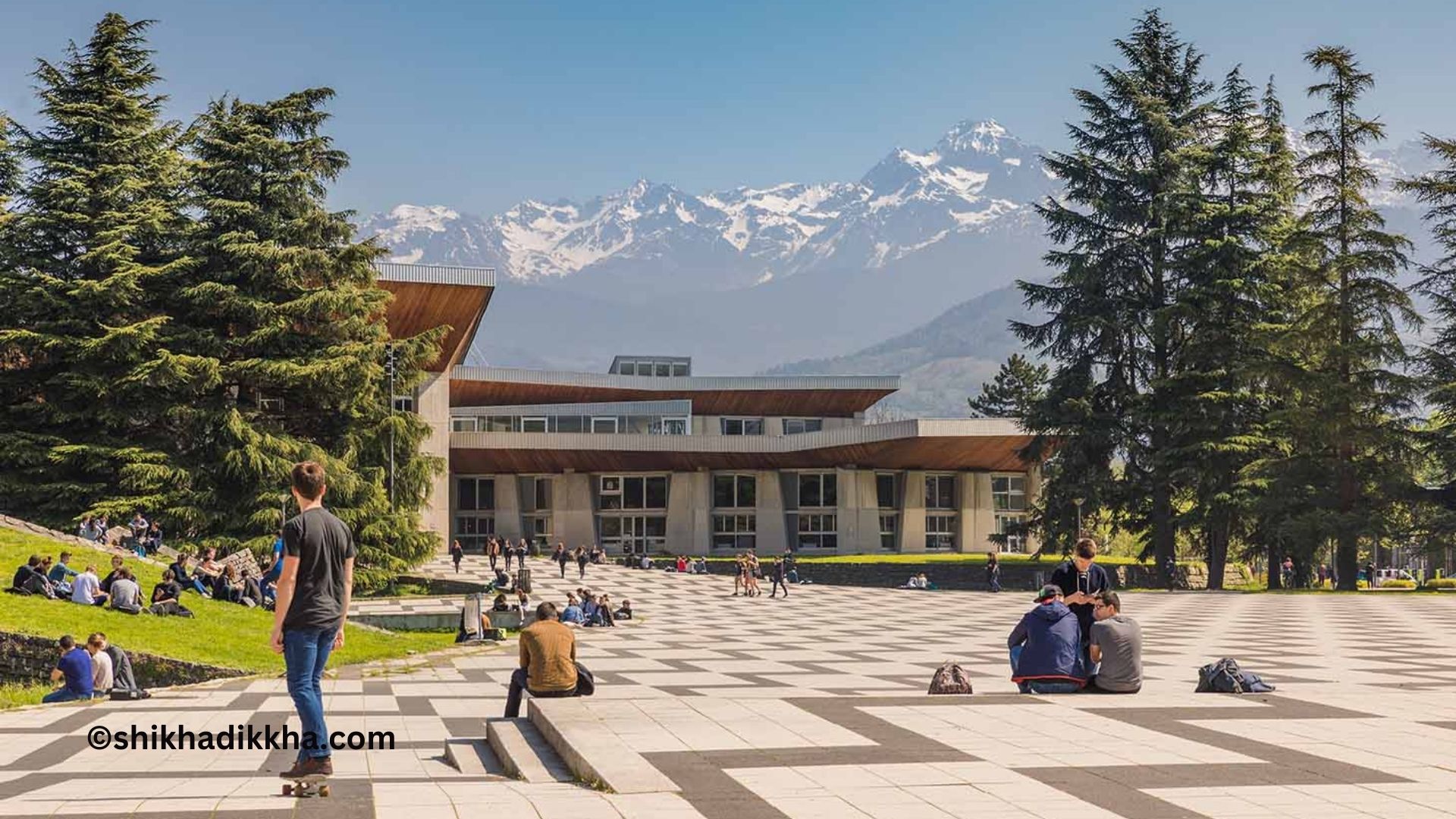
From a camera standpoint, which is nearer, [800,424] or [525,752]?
[525,752]

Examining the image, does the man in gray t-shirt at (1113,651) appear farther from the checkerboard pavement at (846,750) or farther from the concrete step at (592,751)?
the concrete step at (592,751)

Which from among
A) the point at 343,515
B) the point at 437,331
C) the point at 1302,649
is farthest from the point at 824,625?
the point at 437,331

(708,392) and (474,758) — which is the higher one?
(708,392)

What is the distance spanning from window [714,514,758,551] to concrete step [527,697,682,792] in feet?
195

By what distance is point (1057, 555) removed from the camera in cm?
5719

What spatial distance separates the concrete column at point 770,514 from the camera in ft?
226

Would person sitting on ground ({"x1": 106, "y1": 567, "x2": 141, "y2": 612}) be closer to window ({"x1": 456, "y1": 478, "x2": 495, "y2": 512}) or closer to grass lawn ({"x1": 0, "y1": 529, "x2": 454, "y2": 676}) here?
grass lawn ({"x1": 0, "y1": 529, "x2": 454, "y2": 676})

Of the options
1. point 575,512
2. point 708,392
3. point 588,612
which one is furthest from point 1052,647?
point 708,392

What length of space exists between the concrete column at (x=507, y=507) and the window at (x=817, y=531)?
15344 millimetres

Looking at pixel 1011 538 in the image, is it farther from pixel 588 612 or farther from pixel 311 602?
pixel 311 602

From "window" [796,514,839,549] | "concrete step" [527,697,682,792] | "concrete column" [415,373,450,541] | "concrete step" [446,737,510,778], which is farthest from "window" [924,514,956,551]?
"concrete step" [446,737,510,778]

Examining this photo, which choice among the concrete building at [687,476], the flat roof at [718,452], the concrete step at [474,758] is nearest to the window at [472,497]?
the concrete building at [687,476]

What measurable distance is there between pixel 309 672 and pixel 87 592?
57.7ft

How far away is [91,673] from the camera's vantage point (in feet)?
48.7
